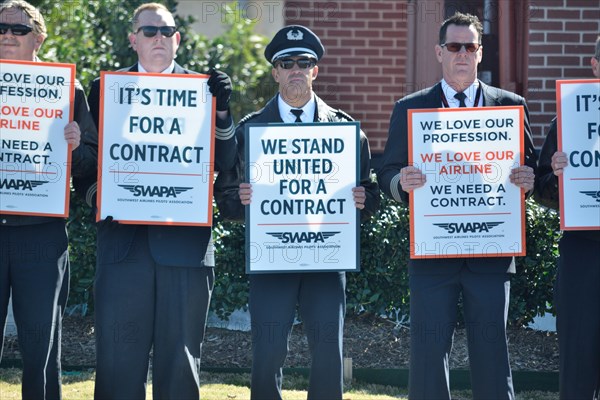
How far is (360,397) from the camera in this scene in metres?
7.64

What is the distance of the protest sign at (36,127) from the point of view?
627 centimetres

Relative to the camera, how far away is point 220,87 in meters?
6.22

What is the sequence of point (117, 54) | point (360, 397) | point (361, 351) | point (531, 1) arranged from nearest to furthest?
point (360, 397), point (361, 351), point (531, 1), point (117, 54)

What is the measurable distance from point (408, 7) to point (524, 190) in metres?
4.75

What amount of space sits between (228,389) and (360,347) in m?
1.32

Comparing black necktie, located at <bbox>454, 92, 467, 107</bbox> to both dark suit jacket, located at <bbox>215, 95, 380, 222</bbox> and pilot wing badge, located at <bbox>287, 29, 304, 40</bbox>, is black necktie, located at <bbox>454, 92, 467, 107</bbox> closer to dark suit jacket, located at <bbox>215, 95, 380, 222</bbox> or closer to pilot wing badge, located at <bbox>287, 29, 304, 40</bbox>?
dark suit jacket, located at <bbox>215, 95, 380, 222</bbox>

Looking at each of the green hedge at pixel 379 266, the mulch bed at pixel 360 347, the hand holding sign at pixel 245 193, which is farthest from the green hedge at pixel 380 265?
the hand holding sign at pixel 245 193

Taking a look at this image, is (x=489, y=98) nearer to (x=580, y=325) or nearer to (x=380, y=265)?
(x=580, y=325)

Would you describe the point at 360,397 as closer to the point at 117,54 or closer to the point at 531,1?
the point at 531,1

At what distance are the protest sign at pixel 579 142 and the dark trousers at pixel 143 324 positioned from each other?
2125 mm

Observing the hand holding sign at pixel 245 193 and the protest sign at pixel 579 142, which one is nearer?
the protest sign at pixel 579 142

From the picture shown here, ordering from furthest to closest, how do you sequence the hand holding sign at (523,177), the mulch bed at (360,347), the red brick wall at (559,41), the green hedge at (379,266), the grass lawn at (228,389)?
the red brick wall at (559,41), the mulch bed at (360,347), the green hedge at (379,266), the grass lawn at (228,389), the hand holding sign at (523,177)

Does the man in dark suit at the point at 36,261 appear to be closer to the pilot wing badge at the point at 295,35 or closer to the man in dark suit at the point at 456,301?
the pilot wing badge at the point at 295,35

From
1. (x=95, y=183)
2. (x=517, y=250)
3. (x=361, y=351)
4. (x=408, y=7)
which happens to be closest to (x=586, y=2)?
(x=408, y=7)
